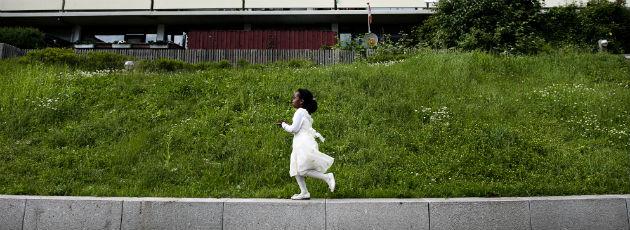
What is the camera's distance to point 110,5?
21453 mm

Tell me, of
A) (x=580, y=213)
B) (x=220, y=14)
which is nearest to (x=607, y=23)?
(x=580, y=213)

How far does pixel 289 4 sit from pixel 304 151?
16.6 metres

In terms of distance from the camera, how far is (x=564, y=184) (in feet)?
21.1

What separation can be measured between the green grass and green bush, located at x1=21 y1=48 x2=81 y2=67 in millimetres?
661

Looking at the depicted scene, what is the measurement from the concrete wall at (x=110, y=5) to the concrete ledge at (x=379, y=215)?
18.9 meters

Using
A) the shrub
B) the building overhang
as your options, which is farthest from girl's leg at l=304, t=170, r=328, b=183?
the building overhang

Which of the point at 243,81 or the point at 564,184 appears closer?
the point at 564,184

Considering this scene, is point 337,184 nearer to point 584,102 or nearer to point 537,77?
point 584,102

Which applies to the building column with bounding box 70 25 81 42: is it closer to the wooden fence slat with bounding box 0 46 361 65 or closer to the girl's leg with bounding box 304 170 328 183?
the wooden fence slat with bounding box 0 46 361 65

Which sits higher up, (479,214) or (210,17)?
(210,17)

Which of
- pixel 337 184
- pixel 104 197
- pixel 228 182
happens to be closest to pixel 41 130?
pixel 104 197

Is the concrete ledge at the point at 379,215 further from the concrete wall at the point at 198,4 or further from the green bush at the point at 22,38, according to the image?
the concrete wall at the point at 198,4

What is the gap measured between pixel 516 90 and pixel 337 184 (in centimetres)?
608

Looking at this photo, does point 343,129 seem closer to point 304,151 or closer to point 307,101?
point 307,101
